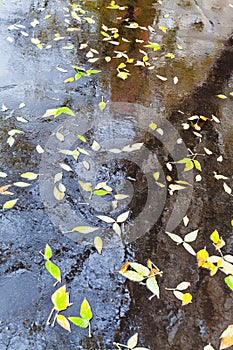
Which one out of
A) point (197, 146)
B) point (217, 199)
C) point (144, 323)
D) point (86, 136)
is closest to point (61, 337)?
point (144, 323)

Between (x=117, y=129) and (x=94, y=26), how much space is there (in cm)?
168

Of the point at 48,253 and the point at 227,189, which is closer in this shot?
the point at 48,253

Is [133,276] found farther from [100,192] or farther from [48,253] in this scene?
[100,192]

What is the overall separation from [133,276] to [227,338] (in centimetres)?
51

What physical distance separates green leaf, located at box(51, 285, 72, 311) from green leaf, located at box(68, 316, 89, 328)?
7 cm

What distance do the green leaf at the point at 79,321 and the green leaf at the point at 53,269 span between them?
207 millimetres

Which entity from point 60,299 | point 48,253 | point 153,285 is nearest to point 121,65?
point 48,253

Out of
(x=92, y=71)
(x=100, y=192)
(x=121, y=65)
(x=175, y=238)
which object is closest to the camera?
(x=175, y=238)

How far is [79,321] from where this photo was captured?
1.56 meters

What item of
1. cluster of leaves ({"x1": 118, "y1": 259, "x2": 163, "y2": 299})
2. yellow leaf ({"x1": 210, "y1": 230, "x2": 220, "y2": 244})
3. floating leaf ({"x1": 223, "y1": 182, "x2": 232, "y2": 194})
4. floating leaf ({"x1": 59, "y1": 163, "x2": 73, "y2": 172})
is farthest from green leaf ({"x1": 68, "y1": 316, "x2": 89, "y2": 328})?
floating leaf ({"x1": 223, "y1": 182, "x2": 232, "y2": 194})

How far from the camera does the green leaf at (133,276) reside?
1.74 meters

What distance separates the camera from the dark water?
1598mm

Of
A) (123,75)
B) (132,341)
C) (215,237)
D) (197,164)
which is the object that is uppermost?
(123,75)

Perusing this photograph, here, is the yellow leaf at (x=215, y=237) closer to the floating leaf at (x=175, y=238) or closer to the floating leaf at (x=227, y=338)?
the floating leaf at (x=175, y=238)
